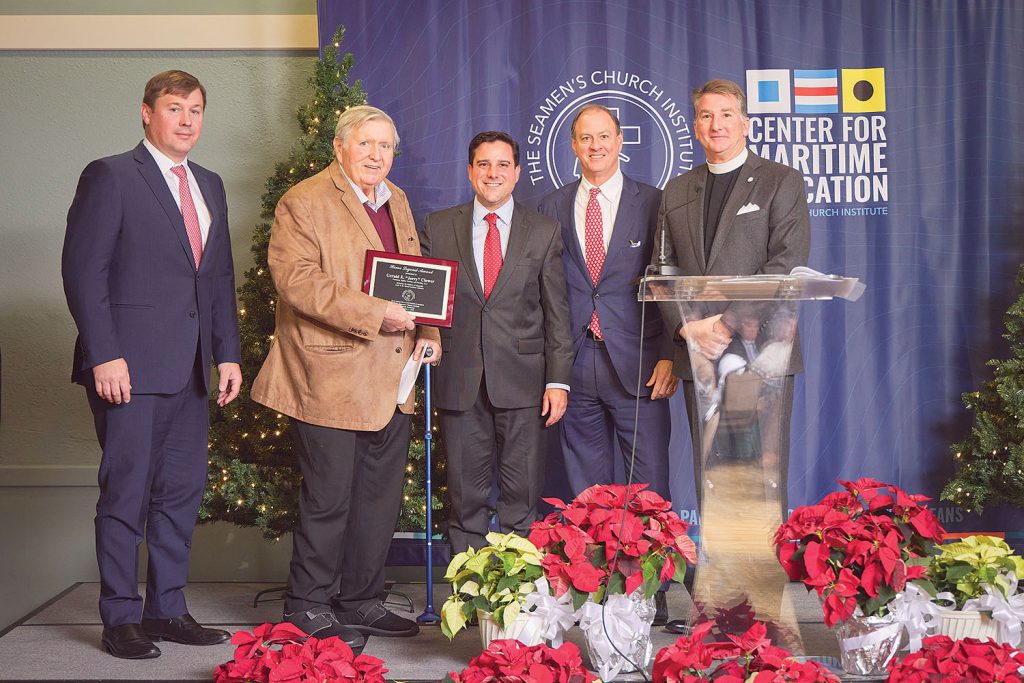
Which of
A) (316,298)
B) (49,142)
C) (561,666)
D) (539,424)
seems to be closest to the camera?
(561,666)

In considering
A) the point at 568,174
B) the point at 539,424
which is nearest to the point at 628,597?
the point at 539,424

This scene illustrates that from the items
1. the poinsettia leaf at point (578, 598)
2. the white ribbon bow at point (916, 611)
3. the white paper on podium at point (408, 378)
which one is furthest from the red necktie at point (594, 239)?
the white ribbon bow at point (916, 611)

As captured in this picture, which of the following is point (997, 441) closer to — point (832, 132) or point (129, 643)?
point (832, 132)

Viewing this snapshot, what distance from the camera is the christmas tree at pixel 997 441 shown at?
13.6 feet

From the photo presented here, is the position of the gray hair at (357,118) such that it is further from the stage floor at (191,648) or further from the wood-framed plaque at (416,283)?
the stage floor at (191,648)

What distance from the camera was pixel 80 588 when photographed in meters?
4.40

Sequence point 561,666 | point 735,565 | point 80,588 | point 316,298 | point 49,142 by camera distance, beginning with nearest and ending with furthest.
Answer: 1. point 561,666
2. point 735,565
3. point 316,298
4. point 80,588
5. point 49,142

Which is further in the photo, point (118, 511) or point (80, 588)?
point (80, 588)

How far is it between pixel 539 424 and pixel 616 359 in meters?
0.37

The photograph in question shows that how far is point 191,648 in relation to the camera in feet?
10.9

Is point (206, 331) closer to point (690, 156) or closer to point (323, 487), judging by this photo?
point (323, 487)

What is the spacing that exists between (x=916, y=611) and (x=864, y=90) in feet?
8.78

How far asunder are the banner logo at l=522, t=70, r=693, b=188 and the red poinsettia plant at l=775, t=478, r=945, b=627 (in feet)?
7.23

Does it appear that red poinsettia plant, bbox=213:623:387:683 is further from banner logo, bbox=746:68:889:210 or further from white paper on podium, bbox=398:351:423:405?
banner logo, bbox=746:68:889:210
